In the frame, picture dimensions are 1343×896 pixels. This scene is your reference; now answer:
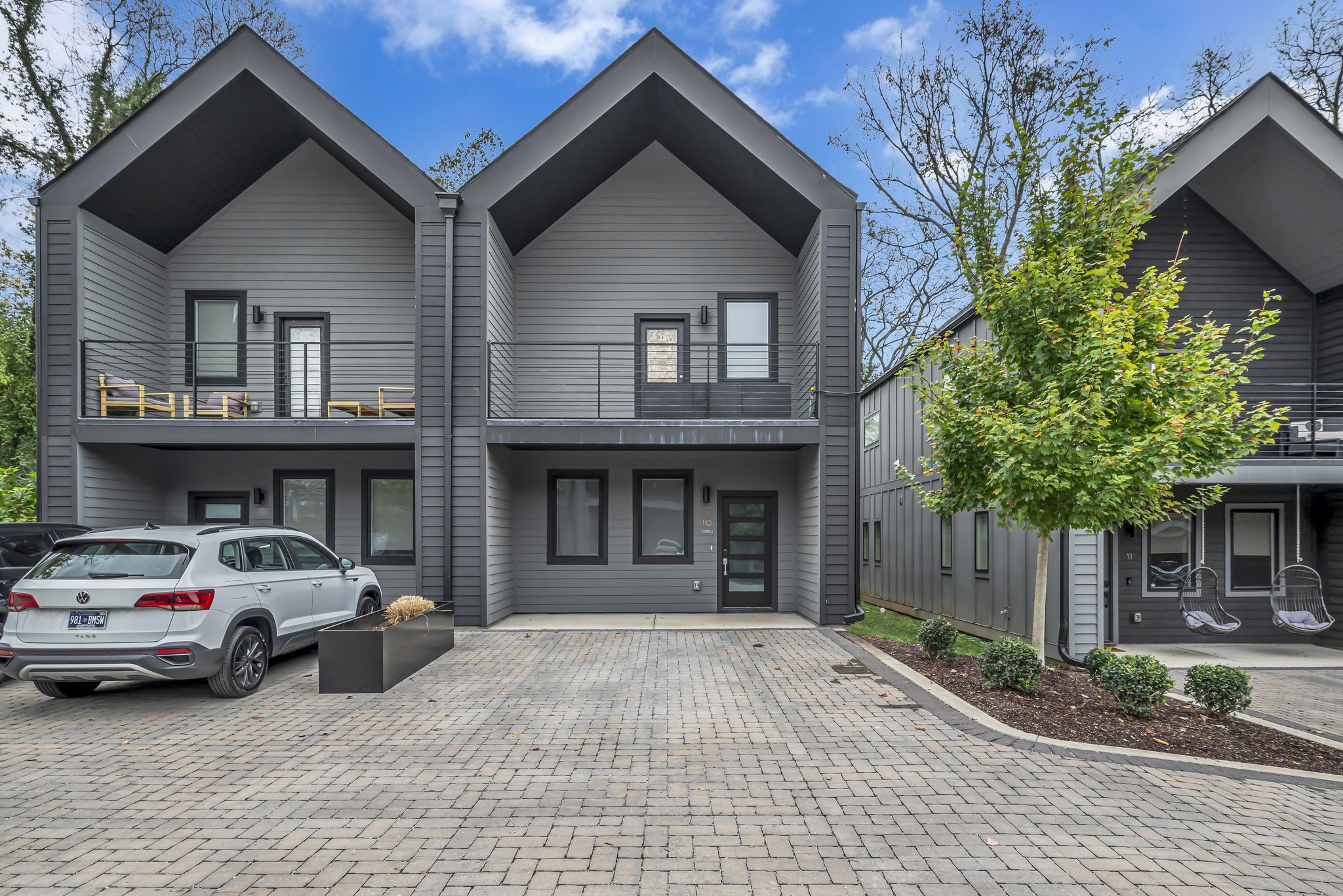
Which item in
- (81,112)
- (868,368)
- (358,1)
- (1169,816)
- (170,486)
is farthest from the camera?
(868,368)

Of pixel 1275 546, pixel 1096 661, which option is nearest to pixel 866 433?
pixel 1275 546

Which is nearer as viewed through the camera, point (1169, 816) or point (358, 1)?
point (1169, 816)

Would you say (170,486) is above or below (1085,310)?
below

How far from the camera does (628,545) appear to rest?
40.0 feet

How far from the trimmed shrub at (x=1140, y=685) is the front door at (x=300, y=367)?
11984mm

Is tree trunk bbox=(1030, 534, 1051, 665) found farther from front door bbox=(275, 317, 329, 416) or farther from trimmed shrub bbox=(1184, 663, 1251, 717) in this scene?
front door bbox=(275, 317, 329, 416)

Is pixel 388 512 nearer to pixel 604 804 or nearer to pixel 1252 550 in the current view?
pixel 604 804

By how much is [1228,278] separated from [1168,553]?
4675 mm

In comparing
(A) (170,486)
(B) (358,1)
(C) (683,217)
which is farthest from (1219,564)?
(B) (358,1)

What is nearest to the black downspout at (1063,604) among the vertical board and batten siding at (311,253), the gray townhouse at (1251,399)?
the gray townhouse at (1251,399)

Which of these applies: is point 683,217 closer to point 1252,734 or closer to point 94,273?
point 94,273

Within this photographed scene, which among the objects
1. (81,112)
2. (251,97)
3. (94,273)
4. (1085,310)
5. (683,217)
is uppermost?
(81,112)

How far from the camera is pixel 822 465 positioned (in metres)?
10.4

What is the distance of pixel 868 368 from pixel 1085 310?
60.9 feet
